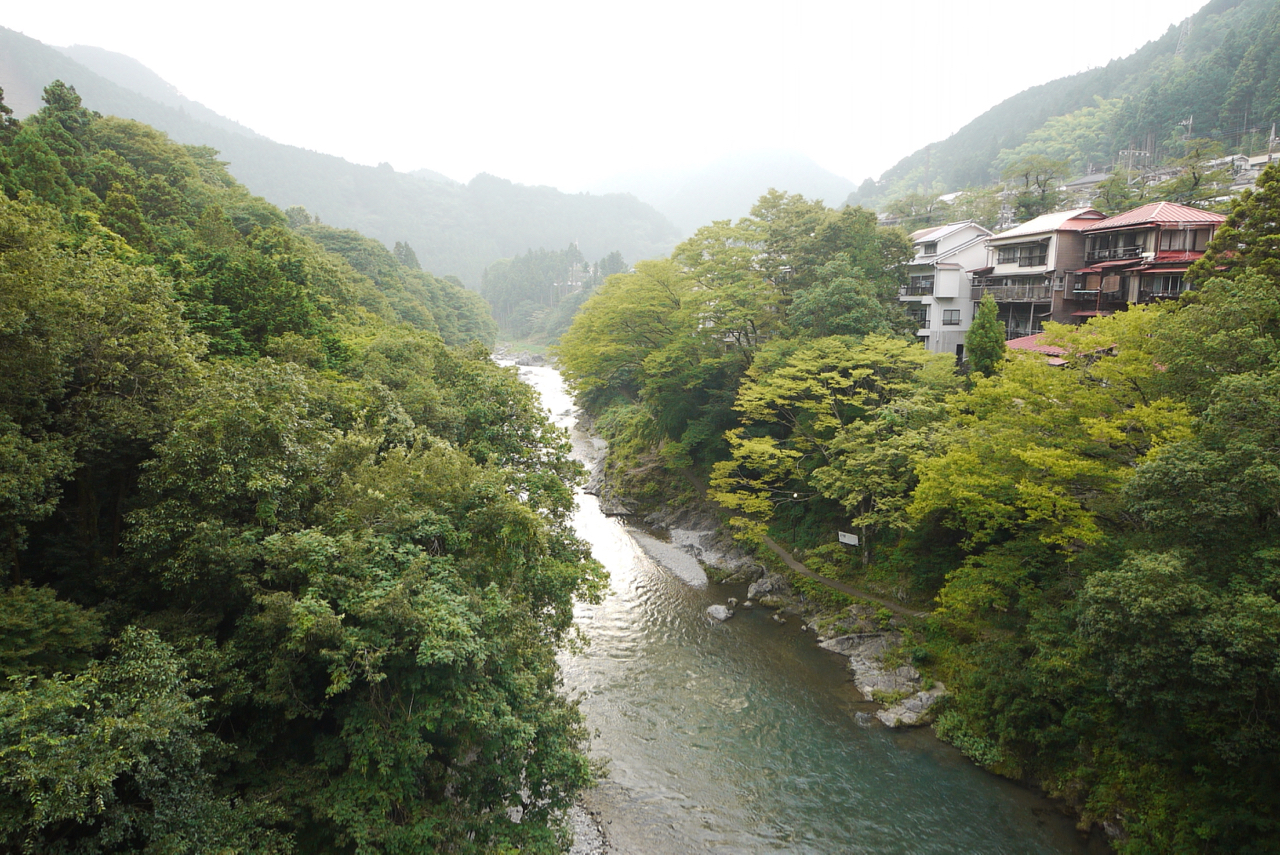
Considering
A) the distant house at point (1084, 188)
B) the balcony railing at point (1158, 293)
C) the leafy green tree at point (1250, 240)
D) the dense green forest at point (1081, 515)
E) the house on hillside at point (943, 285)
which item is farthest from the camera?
the distant house at point (1084, 188)

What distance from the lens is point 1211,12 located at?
3423 inches

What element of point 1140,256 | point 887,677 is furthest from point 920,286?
point 887,677

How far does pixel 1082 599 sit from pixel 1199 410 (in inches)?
185

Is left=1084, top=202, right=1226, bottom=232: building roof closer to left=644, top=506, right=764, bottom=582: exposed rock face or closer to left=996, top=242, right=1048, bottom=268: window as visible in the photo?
left=996, top=242, right=1048, bottom=268: window

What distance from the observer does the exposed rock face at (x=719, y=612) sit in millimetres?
21816

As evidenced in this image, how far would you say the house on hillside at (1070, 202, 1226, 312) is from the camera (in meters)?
25.2

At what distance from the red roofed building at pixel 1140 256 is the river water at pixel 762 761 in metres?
19.5

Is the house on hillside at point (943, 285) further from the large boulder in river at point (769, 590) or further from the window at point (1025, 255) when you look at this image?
the large boulder in river at point (769, 590)

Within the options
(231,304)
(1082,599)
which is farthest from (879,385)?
(231,304)

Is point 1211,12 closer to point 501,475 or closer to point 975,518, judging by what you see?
point 975,518

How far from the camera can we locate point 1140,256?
26.5 metres

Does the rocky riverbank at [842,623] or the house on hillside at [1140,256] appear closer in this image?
the rocky riverbank at [842,623]

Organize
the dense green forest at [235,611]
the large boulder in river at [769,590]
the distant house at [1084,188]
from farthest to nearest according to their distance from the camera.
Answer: the distant house at [1084,188] → the large boulder in river at [769,590] → the dense green forest at [235,611]

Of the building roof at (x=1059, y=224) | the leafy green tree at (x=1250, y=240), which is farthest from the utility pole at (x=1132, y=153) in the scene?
→ the leafy green tree at (x=1250, y=240)
